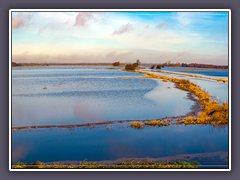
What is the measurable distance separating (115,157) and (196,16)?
167 centimetres

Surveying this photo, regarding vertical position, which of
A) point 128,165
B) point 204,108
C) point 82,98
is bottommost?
point 128,165

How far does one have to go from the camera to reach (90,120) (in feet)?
14.6

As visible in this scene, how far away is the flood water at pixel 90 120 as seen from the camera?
14.4ft

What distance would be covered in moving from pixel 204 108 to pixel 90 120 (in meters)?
1.20

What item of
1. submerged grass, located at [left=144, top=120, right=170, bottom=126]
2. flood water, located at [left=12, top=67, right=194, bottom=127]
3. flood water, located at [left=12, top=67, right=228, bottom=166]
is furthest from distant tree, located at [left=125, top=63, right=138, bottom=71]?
submerged grass, located at [left=144, top=120, right=170, bottom=126]

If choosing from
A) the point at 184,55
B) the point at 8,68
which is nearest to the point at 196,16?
the point at 184,55

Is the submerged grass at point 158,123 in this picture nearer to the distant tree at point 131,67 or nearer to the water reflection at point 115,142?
the water reflection at point 115,142

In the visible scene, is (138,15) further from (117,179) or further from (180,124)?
(117,179)

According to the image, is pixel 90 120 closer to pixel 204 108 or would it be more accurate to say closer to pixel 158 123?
pixel 158 123

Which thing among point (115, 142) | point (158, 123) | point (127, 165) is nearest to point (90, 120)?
point (115, 142)

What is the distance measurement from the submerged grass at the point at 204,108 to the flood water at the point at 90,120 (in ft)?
0.27

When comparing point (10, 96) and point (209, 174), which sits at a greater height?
point (10, 96)

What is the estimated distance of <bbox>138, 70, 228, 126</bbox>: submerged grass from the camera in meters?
4.43

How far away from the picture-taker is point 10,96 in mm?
4379
